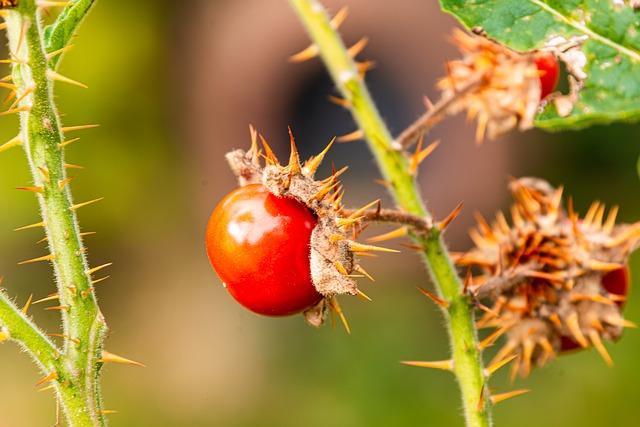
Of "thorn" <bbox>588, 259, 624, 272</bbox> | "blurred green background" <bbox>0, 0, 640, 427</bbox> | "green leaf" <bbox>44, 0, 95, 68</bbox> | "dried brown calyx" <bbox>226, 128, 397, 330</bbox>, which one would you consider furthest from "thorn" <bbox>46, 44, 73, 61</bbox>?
"blurred green background" <bbox>0, 0, 640, 427</bbox>

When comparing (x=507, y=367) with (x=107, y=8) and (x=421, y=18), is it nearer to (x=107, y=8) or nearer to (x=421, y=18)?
(x=421, y=18)

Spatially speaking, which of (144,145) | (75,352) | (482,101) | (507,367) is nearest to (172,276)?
(144,145)

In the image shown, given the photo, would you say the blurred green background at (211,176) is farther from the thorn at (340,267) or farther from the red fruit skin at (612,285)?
the thorn at (340,267)

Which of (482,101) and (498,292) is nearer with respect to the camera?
(498,292)

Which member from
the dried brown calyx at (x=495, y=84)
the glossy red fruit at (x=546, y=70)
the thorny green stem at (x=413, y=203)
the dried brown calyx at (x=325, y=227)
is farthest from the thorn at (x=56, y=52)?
the glossy red fruit at (x=546, y=70)

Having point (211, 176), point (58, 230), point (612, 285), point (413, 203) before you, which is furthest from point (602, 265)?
point (211, 176)

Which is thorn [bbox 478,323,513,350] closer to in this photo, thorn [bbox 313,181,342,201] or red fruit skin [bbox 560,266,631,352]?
red fruit skin [bbox 560,266,631,352]
